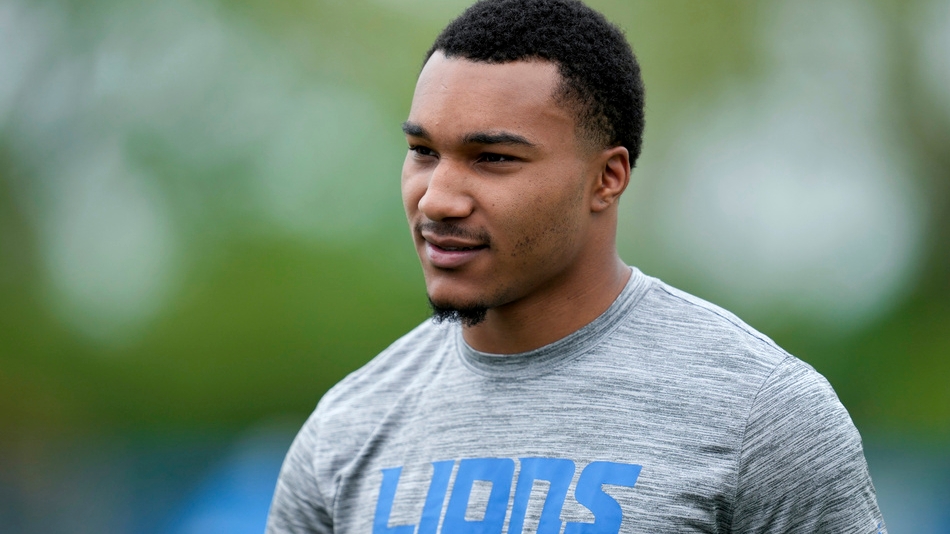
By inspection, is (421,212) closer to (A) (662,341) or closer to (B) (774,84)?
(A) (662,341)

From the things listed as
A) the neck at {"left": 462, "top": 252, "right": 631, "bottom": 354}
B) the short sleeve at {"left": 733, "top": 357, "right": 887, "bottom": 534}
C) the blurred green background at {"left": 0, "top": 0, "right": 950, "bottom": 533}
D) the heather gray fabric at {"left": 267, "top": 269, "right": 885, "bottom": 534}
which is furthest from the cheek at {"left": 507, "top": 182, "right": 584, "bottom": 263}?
the blurred green background at {"left": 0, "top": 0, "right": 950, "bottom": 533}

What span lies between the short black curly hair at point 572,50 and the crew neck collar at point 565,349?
36cm

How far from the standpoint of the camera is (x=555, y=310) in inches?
78.5

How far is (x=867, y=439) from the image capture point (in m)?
5.20

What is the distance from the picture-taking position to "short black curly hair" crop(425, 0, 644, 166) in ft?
6.32

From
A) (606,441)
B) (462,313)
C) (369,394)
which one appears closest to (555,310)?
(462,313)

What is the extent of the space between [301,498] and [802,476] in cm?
122

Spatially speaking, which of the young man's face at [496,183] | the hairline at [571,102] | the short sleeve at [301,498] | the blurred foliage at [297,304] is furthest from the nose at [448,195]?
the blurred foliage at [297,304]

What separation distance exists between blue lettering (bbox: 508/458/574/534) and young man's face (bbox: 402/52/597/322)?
366mm

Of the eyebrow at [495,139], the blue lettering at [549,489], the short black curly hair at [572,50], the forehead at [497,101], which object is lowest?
the blue lettering at [549,489]

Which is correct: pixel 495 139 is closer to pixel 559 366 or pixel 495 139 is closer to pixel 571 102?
pixel 571 102

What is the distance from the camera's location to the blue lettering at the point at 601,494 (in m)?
1.74

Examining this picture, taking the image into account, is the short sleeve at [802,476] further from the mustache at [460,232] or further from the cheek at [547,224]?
the mustache at [460,232]

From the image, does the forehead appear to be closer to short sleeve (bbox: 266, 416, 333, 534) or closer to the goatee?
the goatee
